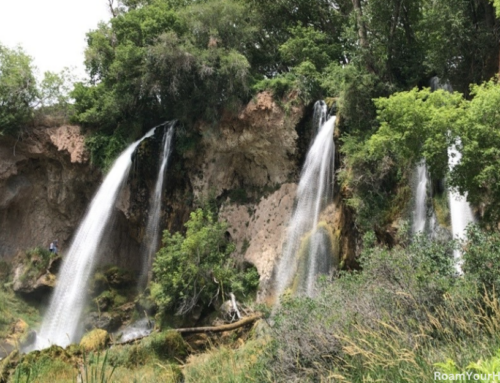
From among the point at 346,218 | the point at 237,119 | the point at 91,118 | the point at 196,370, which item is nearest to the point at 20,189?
the point at 91,118

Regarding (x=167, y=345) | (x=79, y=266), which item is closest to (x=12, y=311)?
(x=79, y=266)

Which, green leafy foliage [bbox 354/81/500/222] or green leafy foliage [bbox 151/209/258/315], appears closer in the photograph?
green leafy foliage [bbox 354/81/500/222]

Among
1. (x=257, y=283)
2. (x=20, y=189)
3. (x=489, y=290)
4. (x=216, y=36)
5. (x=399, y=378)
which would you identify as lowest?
(x=257, y=283)

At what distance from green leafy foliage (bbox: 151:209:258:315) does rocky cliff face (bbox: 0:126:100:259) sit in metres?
9.53

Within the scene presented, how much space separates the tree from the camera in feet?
70.4

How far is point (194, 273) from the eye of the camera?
47.6ft

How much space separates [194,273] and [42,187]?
13695mm

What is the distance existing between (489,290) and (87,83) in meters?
22.5

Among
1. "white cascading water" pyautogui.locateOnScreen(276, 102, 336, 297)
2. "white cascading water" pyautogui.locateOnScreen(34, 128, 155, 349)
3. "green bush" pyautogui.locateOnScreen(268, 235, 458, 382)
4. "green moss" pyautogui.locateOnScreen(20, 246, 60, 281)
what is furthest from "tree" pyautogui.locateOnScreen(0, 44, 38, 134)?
"green bush" pyautogui.locateOnScreen(268, 235, 458, 382)

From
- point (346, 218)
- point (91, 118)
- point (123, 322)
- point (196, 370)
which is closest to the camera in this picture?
point (196, 370)

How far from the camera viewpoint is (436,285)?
228 inches

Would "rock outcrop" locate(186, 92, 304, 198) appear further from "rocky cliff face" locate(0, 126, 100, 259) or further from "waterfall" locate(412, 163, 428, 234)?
"waterfall" locate(412, 163, 428, 234)

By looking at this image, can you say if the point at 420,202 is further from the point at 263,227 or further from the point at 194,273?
the point at 263,227

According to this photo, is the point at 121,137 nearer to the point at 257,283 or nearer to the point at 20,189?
the point at 20,189
